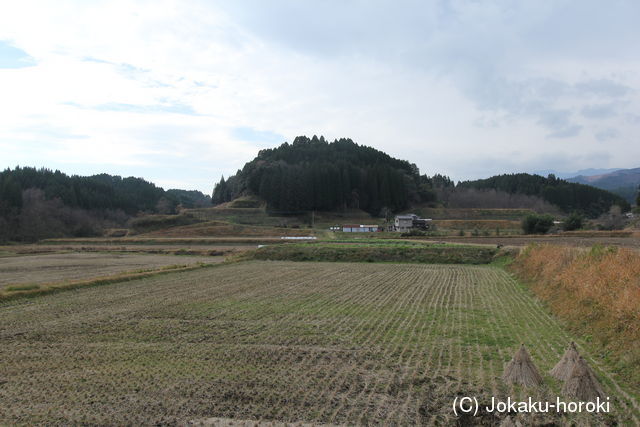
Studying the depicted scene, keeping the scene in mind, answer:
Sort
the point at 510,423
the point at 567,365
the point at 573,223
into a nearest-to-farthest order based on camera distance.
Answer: the point at 510,423 → the point at 567,365 → the point at 573,223

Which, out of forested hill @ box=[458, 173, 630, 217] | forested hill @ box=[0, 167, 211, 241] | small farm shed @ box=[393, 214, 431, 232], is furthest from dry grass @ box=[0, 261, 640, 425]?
forested hill @ box=[458, 173, 630, 217]

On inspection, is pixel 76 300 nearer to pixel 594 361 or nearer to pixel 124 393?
pixel 124 393

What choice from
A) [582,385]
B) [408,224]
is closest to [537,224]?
[408,224]

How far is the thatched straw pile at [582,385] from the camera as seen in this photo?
7.26 m

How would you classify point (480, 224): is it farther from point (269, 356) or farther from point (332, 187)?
point (269, 356)

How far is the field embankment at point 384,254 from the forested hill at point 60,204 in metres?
63.5

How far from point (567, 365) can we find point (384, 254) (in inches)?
1246

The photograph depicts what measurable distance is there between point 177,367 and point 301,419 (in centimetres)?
381

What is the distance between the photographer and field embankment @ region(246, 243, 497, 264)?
37275 millimetres

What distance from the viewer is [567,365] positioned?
784cm

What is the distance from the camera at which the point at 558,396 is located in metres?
7.32

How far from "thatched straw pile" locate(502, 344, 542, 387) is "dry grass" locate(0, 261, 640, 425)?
25 centimetres

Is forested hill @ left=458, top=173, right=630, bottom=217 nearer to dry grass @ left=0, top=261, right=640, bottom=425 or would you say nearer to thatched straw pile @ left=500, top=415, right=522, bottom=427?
dry grass @ left=0, top=261, right=640, bottom=425

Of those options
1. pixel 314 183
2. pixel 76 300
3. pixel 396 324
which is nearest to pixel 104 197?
pixel 314 183
